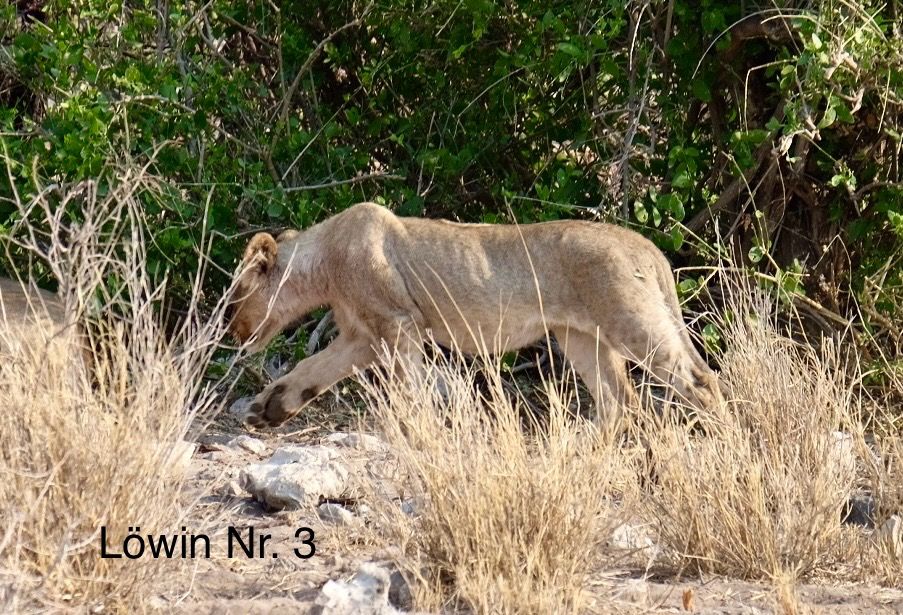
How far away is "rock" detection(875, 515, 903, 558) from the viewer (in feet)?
18.7

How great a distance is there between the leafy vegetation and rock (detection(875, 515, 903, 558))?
2066 millimetres

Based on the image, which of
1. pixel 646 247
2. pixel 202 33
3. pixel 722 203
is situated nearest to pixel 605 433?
pixel 646 247

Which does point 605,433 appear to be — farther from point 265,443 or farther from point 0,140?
point 0,140

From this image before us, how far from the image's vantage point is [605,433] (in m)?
5.73

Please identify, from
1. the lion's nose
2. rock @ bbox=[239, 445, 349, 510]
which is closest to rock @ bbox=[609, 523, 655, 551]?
rock @ bbox=[239, 445, 349, 510]

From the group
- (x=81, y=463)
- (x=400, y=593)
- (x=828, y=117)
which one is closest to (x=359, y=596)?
(x=400, y=593)

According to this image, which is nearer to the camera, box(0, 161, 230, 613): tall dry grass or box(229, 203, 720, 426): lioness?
box(0, 161, 230, 613): tall dry grass

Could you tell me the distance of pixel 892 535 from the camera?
5.83 metres

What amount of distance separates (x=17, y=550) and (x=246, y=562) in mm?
1373

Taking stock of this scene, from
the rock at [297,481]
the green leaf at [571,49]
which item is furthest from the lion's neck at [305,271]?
the green leaf at [571,49]

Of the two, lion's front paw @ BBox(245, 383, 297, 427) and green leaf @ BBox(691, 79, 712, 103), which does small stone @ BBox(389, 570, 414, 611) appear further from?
green leaf @ BBox(691, 79, 712, 103)

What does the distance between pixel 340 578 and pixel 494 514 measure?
69cm

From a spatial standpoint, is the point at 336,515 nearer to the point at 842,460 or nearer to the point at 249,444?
the point at 249,444

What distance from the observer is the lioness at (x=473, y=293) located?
7.35m
